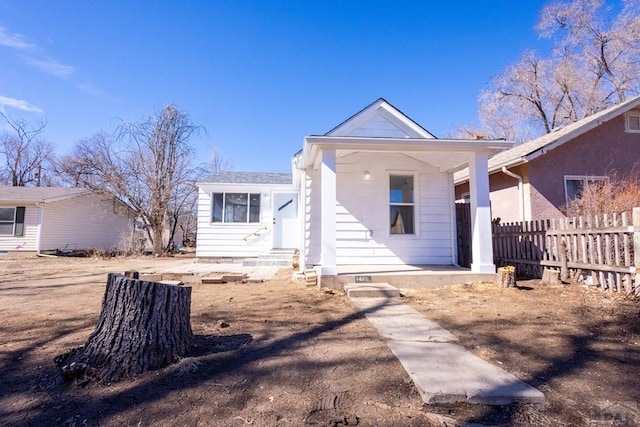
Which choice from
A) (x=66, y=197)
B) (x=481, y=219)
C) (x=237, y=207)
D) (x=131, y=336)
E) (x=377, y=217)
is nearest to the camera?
(x=131, y=336)

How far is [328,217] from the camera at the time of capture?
596 cm

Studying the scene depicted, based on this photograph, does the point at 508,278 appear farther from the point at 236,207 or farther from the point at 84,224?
the point at 84,224

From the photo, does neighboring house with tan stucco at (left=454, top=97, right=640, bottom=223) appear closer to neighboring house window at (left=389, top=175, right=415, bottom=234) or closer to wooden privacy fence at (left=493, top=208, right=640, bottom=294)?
wooden privacy fence at (left=493, top=208, right=640, bottom=294)

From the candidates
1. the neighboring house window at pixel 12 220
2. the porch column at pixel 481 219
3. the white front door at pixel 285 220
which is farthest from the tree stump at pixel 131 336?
the neighboring house window at pixel 12 220

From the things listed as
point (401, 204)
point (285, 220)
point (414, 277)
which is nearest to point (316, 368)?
point (414, 277)

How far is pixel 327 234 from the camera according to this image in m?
5.94

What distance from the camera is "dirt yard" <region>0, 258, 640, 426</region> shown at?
1.86 m

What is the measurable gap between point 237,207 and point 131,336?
33.7ft

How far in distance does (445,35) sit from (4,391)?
52.5 feet

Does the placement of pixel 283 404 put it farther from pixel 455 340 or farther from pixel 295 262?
pixel 295 262

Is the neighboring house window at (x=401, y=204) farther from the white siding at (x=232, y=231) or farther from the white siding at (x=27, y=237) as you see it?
the white siding at (x=27, y=237)

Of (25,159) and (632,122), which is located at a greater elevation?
(25,159)

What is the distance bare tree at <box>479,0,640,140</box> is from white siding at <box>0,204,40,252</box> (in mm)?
28997

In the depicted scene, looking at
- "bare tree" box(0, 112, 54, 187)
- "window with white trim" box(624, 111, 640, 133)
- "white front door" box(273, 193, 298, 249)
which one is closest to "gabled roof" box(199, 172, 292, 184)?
"white front door" box(273, 193, 298, 249)
